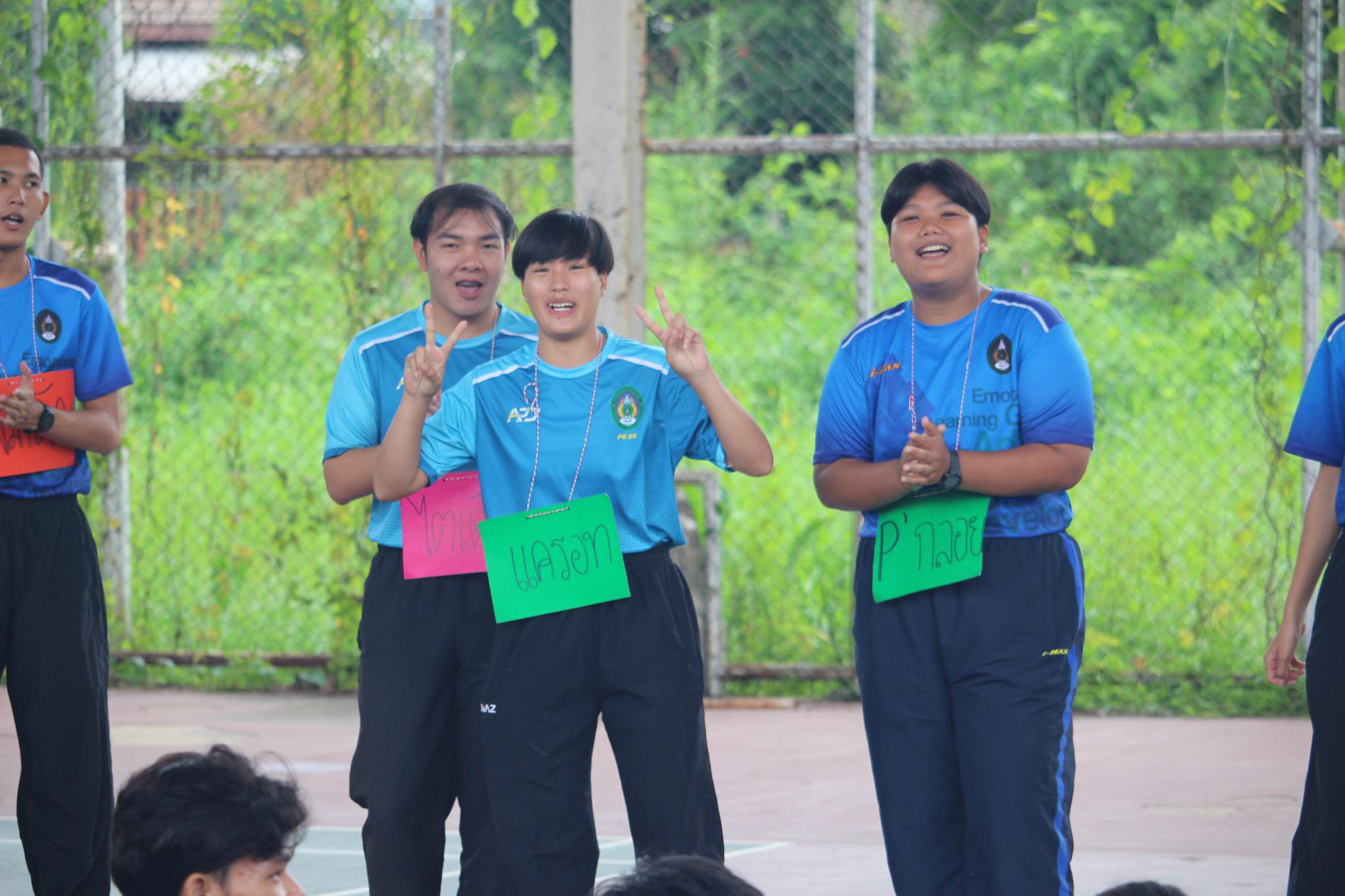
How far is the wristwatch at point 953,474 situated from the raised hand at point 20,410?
223cm

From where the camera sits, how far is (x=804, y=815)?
607cm

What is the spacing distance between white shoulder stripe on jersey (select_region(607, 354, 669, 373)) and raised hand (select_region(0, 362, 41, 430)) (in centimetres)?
149

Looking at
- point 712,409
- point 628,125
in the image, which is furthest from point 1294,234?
point 712,409

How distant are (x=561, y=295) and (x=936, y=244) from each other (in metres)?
0.83

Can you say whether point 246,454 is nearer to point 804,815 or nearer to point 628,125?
point 628,125

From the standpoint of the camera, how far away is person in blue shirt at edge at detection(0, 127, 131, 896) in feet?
14.1

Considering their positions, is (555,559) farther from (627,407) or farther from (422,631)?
(422,631)

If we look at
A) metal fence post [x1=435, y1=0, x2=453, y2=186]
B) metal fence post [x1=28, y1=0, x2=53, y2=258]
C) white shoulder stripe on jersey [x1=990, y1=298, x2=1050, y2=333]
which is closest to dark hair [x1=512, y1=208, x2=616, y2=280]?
white shoulder stripe on jersey [x1=990, y1=298, x2=1050, y2=333]

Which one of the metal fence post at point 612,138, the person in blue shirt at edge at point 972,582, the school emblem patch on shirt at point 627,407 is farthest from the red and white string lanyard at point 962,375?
the metal fence post at point 612,138

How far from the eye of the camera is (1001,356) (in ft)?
12.5

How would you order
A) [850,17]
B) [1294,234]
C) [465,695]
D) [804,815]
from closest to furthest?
[465,695]
[804,815]
[1294,234]
[850,17]

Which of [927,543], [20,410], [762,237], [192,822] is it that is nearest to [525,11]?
[20,410]

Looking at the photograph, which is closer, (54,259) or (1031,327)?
(1031,327)

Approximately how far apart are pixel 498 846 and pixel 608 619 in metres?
0.57
